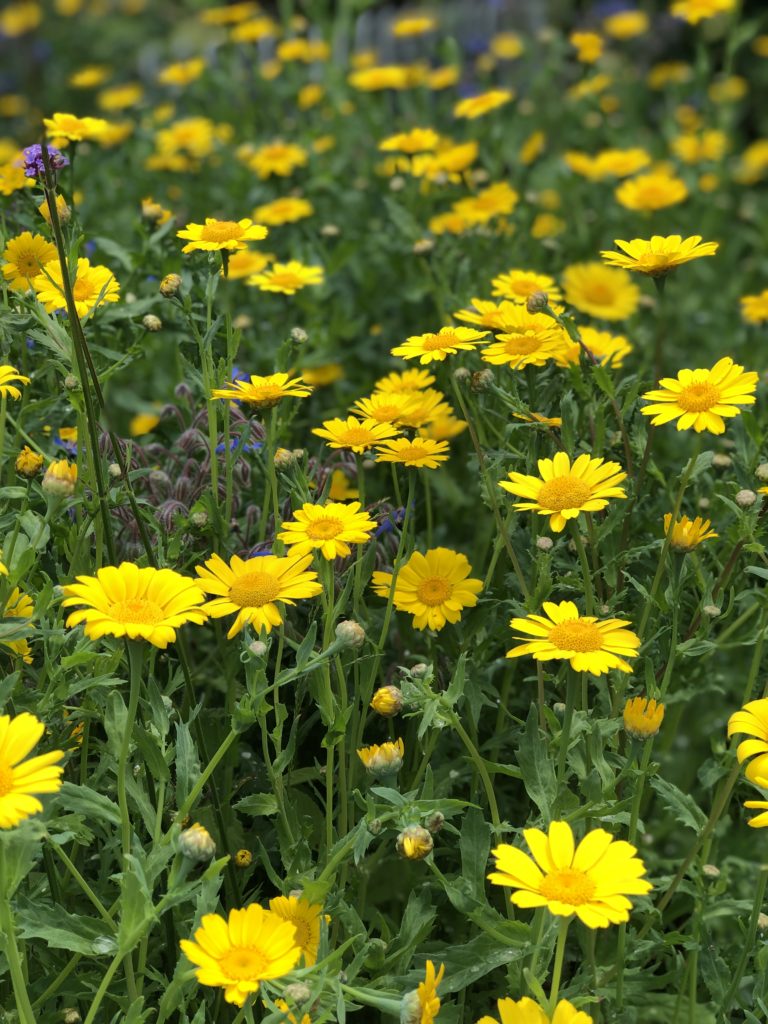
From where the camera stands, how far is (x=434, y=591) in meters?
2.05

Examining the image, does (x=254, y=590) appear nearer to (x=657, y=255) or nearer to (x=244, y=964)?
(x=244, y=964)

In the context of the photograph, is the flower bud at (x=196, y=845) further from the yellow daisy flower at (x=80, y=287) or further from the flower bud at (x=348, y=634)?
the yellow daisy flower at (x=80, y=287)

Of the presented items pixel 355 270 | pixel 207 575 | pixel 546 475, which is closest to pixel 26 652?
pixel 207 575

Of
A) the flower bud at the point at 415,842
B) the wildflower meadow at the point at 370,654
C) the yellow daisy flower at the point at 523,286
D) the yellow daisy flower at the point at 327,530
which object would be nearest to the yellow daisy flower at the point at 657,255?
the wildflower meadow at the point at 370,654

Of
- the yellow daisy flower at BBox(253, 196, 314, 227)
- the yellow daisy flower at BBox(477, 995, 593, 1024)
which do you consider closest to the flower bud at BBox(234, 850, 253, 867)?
the yellow daisy flower at BBox(477, 995, 593, 1024)

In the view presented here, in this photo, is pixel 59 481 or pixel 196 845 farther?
pixel 59 481

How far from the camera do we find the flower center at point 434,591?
6.70ft

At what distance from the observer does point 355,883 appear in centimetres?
210

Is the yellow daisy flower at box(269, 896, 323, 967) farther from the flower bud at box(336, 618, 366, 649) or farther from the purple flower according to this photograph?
the purple flower

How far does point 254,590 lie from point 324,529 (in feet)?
0.47

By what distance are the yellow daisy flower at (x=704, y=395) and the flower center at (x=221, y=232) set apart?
0.76 metres

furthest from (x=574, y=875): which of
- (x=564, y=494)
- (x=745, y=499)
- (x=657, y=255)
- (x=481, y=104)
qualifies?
(x=481, y=104)

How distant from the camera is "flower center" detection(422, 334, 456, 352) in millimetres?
2092

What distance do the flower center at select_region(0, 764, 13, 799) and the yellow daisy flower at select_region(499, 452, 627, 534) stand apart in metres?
0.79
